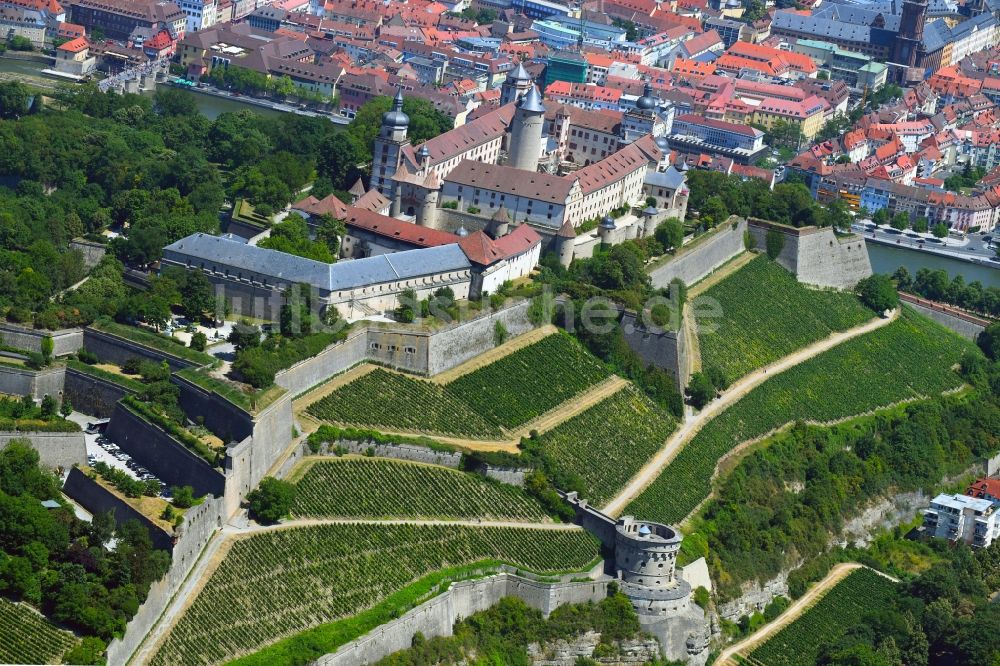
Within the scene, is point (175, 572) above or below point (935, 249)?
above

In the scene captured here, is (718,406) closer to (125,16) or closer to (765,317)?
(765,317)

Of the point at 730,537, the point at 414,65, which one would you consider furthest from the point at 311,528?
the point at 414,65

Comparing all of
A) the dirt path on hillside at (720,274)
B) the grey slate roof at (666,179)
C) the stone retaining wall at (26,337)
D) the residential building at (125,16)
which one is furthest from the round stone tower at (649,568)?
the residential building at (125,16)

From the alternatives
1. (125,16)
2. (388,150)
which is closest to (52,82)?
(125,16)

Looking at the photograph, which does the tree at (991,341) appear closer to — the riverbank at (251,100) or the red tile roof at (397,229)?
the red tile roof at (397,229)

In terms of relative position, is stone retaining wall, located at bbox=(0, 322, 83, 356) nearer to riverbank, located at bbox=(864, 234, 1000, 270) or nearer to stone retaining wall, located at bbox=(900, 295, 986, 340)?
stone retaining wall, located at bbox=(900, 295, 986, 340)
